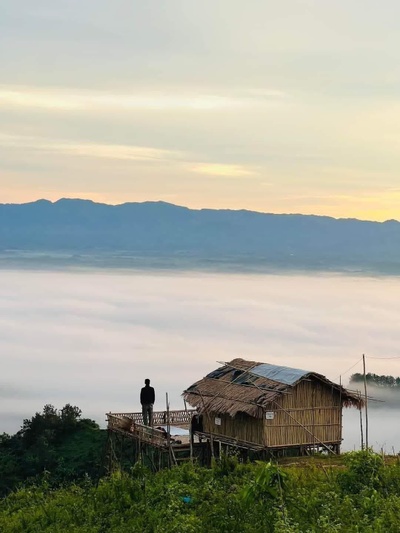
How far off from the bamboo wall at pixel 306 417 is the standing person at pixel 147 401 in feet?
11.0

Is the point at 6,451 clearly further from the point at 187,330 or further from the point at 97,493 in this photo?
the point at 187,330

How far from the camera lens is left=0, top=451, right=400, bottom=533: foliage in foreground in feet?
41.9

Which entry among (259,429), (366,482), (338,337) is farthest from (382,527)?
(338,337)

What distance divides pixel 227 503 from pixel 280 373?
1011cm

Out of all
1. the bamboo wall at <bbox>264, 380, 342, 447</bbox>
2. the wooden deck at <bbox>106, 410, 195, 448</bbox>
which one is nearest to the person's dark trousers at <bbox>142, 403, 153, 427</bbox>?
the wooden deck at <bbox>106, 410, 195, 448</bbox>

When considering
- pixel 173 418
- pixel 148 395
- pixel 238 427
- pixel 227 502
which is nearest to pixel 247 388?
pixel 238 427

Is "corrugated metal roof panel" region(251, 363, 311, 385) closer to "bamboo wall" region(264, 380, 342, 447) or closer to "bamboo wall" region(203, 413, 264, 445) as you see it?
"bamboo wall" region(264, 380, 342, 447)

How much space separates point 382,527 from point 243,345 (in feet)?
485

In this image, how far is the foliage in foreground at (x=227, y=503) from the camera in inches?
503

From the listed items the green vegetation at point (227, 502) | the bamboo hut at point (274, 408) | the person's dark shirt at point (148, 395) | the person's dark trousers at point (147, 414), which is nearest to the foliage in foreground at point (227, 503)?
the green vegetation at point (227, 502)

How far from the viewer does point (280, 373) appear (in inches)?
942

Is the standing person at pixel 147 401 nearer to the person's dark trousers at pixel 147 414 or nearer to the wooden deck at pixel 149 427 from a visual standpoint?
the person's dark trousers at pixel 147 414

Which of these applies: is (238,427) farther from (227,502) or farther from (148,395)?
(227,502)

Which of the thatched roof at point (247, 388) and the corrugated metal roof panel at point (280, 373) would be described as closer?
the thatched roof at point (247, 388)
